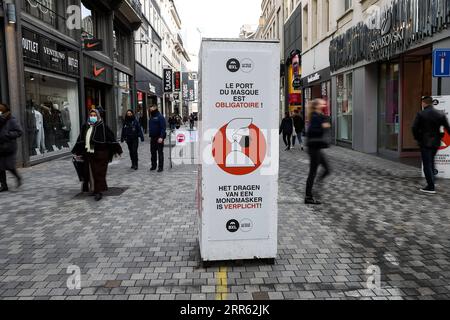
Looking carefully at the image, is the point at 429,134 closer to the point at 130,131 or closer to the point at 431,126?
the point at 431,126

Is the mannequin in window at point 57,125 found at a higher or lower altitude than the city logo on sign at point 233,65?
lower

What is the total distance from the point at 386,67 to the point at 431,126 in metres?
8.08

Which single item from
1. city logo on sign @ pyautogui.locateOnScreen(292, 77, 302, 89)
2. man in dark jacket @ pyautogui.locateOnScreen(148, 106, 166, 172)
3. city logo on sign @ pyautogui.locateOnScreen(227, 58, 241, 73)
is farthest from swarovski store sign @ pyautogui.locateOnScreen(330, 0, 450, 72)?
city logo on sign @ pyautogui.locateOnScreen(292, 77, 302, 89)

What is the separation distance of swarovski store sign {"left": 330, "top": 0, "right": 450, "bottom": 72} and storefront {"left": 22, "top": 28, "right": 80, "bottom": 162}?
1086cm

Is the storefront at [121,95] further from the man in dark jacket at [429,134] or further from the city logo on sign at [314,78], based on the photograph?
the man in dark jacket at [429,134]

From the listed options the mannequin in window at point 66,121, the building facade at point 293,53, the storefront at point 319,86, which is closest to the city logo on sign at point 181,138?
the mannequin in window at point 66,121

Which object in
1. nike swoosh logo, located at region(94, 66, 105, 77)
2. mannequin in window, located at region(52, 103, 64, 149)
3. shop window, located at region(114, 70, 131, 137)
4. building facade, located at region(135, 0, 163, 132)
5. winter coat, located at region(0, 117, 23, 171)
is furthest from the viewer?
building facade, located at region(135, 0, 163, 132)

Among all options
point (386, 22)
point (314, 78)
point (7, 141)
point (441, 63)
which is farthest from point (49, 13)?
point (314, 78)

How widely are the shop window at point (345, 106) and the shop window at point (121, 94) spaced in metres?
11.8

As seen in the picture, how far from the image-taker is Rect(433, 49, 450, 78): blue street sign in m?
8.85

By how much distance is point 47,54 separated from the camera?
13805mm

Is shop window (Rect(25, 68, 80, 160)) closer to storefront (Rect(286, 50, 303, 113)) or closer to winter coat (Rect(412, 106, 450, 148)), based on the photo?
winter coat (Rect(412, 106, 450, 148))

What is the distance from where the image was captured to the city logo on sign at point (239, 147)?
13.8 ft

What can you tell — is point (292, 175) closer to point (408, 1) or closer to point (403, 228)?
point (403, 228)
